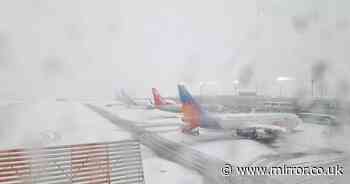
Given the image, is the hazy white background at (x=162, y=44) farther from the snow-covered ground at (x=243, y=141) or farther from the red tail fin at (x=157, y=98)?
the snow-covered ground at (x=243, y=141)

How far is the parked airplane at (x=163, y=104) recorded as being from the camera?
2.21 meters

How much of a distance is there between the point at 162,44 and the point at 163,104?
540 millimetres

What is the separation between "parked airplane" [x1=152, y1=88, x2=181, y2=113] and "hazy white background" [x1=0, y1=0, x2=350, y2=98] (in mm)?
72

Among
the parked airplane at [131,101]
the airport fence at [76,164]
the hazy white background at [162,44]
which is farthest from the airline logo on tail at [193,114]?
the airport fence at [76,164]

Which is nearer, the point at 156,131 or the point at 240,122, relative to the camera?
the point at 156,131

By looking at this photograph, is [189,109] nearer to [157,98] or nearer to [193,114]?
[193,114]

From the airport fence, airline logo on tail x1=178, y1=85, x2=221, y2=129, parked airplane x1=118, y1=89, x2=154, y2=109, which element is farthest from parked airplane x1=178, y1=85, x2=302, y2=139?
the airport fence

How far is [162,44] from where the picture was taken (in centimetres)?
221

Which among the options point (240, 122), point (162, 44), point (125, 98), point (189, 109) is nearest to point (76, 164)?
point (125, 98)

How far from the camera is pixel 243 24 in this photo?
245cm

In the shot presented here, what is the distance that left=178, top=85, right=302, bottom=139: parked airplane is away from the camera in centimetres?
237

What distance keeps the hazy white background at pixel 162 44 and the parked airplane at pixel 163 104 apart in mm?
72

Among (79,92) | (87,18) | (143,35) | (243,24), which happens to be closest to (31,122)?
(79,92)

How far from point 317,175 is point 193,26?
1778 mm
